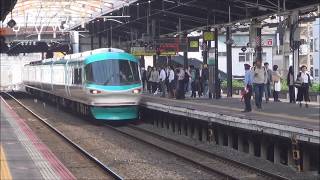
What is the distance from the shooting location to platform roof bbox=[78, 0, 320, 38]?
84.2 feet

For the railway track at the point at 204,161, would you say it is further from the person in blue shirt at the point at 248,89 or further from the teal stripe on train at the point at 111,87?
the teal stripe on train at the point at 111,87

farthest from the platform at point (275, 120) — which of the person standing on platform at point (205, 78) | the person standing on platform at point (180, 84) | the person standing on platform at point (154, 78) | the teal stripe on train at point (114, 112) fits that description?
the person standing on platform at point (154, 78)

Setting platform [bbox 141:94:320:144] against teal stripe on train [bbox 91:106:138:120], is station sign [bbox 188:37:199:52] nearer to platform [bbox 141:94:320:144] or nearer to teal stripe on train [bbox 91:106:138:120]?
teal stripe on train [bbox 91:106:138:120]

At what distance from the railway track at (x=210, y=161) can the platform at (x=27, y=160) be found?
3356 mm

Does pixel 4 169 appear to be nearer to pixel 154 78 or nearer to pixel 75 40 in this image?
pixel 154 78

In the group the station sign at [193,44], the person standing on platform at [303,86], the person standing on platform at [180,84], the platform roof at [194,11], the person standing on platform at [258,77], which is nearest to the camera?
the person standing on platform at [258,77]

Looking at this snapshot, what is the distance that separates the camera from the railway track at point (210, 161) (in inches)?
546

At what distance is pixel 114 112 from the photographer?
25672 millimetres

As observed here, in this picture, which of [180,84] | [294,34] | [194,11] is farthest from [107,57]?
[294,34]

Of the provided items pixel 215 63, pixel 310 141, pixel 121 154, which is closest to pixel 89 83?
pixel 215 63

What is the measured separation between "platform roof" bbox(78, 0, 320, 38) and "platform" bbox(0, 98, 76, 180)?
1063 cm

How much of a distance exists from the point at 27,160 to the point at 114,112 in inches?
443

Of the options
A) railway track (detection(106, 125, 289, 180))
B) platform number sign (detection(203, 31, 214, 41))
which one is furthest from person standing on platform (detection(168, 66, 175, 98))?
railway track (detection(106, 125, 289, 180))

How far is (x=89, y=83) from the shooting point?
2566cm
